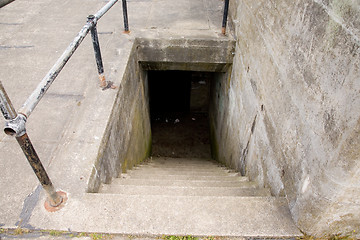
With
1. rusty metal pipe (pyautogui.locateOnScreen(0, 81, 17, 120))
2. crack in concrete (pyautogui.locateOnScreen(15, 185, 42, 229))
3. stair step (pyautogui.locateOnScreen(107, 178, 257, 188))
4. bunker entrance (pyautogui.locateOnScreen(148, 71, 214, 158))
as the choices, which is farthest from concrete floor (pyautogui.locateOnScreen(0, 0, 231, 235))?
bunker entrance (pyautogui.locateOnScreen(148, 71, 214, 158))

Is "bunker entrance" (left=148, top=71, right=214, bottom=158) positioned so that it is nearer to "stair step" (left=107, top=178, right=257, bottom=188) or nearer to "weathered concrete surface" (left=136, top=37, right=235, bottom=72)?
"weathered concrete surface" (left=136, top=37, right=235, bottom=72)

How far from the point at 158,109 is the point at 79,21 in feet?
17.7

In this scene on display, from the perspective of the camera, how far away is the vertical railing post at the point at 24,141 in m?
1.27

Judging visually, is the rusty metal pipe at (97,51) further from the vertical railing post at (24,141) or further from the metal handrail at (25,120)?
the vertical railing post at (24,141)

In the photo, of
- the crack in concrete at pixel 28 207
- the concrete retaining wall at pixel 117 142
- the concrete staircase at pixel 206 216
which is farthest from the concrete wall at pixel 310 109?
the crack in concrete at pixel 28 207

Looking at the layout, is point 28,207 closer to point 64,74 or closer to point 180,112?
point 64,74

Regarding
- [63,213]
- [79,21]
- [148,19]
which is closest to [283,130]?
[63,213]

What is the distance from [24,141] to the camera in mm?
1426

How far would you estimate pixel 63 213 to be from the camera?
181 cm

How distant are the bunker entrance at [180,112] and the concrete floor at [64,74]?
3.96 meters

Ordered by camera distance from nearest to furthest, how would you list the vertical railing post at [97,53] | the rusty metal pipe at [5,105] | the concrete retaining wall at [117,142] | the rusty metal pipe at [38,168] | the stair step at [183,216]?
the rusty metal pipe at [5,105], the rusty metal pipe at [38,168], the stair step at [183,216], the concrete retaining wall at [117,142], the vertical railing post at [97,53]

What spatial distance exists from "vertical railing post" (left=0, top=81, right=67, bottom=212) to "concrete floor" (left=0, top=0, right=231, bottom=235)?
0.09 m

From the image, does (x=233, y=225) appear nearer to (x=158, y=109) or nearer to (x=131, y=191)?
(x=131, y=191)

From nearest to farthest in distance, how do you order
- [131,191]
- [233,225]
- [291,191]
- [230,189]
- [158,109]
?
[233,225] → [291,191] → [131,191] → [230,189] → [158,109]
